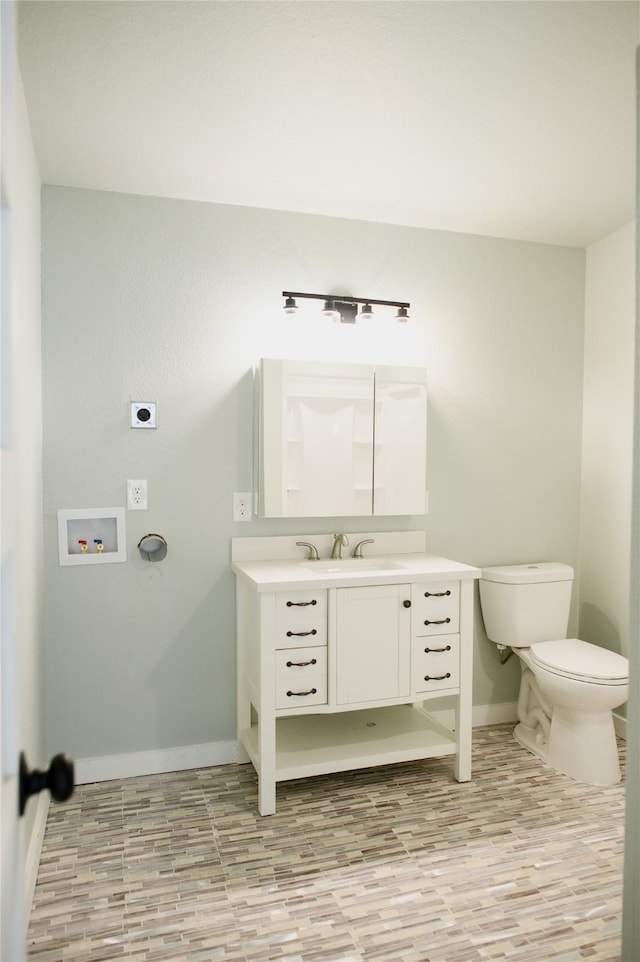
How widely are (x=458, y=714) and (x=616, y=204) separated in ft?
7.62

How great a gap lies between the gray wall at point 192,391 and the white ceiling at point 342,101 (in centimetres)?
19

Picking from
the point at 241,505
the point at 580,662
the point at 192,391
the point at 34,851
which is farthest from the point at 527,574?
the point at 34,851

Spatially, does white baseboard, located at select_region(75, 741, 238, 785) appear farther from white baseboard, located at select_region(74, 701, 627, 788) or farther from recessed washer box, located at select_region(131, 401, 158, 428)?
recessed washer box, located at select_region(131, 401, 158, 428)

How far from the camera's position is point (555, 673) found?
2.63m

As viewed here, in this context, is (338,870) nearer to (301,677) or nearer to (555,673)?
(301,677)

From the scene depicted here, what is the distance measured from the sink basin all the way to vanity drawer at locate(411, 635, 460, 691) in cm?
35

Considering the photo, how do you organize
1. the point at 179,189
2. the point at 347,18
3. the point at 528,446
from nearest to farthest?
the point at 347,18 → the point at 179,189 → the point at 528,446

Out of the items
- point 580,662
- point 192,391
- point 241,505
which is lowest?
point 580,662

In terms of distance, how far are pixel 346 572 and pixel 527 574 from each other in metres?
0.96

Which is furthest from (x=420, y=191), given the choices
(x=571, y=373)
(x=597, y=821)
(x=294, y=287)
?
(x=597, y=821)

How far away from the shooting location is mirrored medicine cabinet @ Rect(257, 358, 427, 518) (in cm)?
267

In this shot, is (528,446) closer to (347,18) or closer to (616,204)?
(616,204)

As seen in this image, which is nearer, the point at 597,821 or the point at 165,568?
the point at 597,821

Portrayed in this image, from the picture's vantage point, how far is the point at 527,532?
10.8 feet
